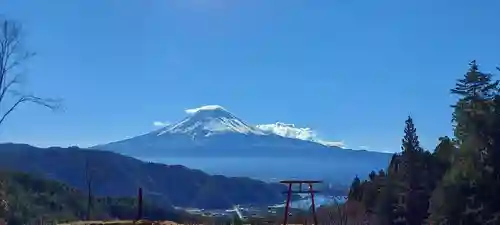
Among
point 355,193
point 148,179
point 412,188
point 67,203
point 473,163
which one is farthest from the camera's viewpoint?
point 148,179

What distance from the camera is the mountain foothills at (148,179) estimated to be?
449ft

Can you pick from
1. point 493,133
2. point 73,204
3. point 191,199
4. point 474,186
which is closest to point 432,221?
point 474,186

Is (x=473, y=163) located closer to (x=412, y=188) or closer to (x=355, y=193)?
(x=412, y=188)

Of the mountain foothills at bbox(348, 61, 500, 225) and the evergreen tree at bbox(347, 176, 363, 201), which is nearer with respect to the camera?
the mountain foothills at bbox(348, 61, 500, 225)

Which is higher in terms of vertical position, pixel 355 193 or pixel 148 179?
pixel 148 179

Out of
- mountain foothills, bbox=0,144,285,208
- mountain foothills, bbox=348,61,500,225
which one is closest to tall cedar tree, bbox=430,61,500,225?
mountain foothills, bbox=348,61,500,225

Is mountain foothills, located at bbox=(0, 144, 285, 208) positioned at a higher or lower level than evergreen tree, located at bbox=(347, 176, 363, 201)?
higher

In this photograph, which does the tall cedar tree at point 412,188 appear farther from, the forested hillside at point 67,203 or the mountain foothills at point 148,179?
the mountain foothills at point 148,179

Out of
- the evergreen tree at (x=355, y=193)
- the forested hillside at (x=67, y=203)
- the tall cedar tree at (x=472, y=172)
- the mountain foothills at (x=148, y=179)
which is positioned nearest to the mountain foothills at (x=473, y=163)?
the tall cedar tree at (x=472, y=172)

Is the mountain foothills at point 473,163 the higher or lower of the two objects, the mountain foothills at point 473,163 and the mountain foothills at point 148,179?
the lower

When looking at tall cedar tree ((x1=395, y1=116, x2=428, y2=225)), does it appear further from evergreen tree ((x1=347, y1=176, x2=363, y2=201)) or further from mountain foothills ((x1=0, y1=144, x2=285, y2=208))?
mountain foothills ((x1=0, y1=144, x2=285, y2=208))

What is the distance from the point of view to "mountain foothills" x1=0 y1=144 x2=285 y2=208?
13688cm

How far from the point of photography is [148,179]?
14950 centimetres

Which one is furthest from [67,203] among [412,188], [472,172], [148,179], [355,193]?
[148,179]
